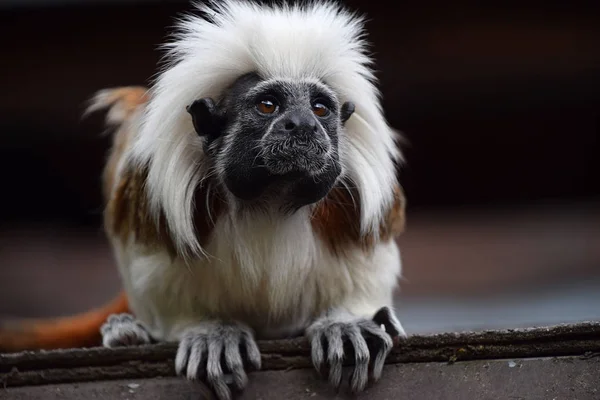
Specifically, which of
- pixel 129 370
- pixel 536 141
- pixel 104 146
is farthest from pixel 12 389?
pixel 536 141

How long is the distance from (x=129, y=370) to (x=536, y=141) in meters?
3.18

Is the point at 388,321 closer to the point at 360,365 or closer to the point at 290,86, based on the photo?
the point at 360,365

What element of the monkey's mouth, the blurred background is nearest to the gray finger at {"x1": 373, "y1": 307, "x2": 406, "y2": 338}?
the monkey's mouth

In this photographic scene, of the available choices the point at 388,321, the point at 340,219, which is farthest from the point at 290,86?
the point at 388,321

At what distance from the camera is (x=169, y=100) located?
3207 mm

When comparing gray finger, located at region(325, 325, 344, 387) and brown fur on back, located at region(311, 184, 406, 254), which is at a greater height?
brown fur on back, located at region(311, 184, 406, 254)

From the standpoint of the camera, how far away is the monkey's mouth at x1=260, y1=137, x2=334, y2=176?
2939 mm

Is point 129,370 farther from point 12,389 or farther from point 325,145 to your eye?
point 325,145

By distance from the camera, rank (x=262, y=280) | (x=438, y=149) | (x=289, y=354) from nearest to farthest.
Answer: (x=289, y=354)
(x=262, y=280)
(x=438, y=149)

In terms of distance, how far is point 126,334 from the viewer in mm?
3713

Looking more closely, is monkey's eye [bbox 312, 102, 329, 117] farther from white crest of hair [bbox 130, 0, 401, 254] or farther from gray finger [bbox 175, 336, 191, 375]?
gray finger [bbox 175, 336, 191, 375]

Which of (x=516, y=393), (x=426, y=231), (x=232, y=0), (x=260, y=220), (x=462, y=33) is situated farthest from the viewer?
(x=426, y=231)

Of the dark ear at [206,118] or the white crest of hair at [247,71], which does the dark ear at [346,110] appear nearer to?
the white crest of hair at [247,71]

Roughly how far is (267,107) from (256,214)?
33 centimetres
